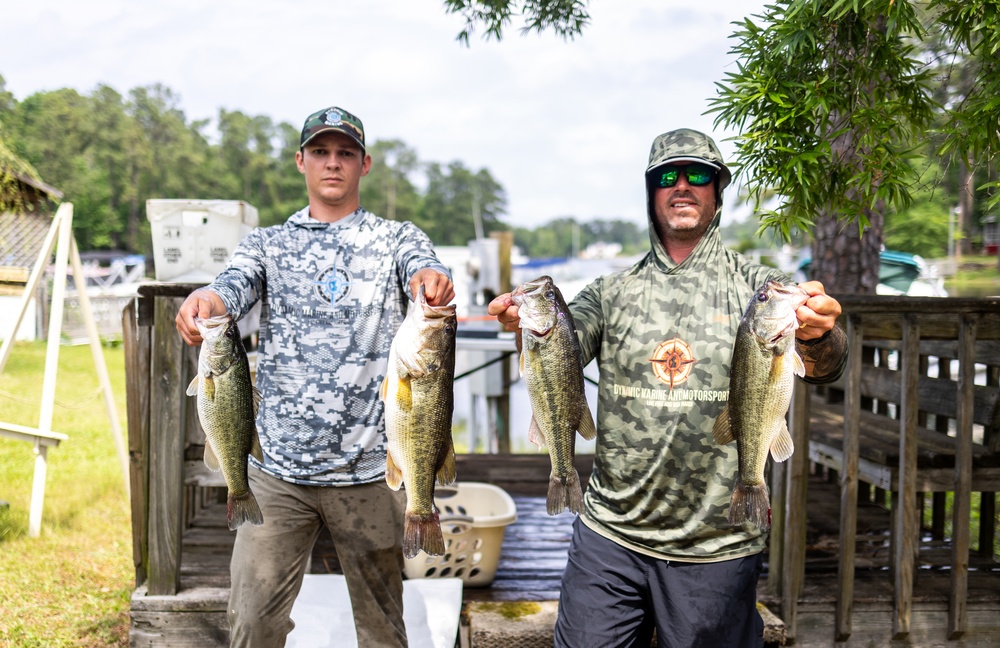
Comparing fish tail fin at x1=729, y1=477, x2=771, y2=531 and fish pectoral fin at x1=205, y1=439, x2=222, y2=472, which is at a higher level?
fish pectoral fin at x1=205, y1=439, x2=222, y2=472

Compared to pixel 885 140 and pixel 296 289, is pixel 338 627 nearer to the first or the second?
pixel 296 289

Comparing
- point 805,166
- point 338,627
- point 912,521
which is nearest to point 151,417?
point 338,627

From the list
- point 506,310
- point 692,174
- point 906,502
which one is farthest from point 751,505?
point 906,502

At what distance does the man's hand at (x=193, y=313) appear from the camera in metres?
2.60

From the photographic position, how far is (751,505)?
2562 millimetres

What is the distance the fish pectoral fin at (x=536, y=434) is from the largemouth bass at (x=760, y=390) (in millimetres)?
603

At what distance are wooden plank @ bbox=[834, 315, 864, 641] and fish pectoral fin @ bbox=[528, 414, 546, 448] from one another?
2.21 metres

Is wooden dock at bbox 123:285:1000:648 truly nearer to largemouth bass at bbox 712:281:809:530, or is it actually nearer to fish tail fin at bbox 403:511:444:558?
largemouth bass at bbox 712:281:809:530

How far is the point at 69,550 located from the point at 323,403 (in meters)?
4.66

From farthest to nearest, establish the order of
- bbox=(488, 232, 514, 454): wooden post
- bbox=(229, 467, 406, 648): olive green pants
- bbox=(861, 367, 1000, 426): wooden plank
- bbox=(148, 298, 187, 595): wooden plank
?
bbox=(488, 232, 514, 454): wooden post → bbox=(861, 367, 1000, 426): wooden plank → bbox=(148, 298, 187, 595): wooden plank → bbox=(229, 467, 406, 648): olive green pants

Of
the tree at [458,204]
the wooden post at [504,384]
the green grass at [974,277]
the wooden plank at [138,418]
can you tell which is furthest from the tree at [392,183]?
the wooden plank at [138,418]

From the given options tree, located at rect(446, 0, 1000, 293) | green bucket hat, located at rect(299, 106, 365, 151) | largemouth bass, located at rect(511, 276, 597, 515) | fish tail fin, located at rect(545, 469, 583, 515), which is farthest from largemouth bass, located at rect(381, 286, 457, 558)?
tree, located at rect(446, 0, 1000, 293)

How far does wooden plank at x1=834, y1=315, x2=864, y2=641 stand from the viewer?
4070 mm

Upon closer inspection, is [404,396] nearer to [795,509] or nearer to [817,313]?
[817,313]
